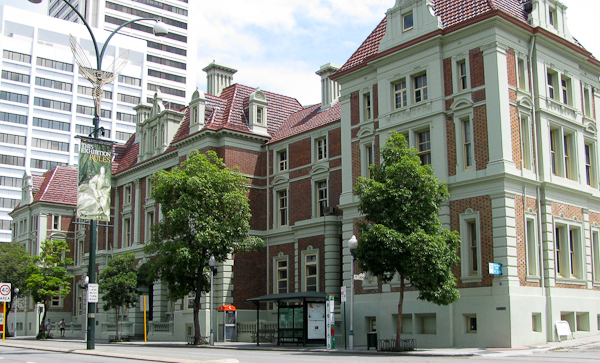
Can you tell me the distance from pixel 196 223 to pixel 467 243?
568 inches

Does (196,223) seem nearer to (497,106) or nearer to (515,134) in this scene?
(497,106)

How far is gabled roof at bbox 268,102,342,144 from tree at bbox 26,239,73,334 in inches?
874

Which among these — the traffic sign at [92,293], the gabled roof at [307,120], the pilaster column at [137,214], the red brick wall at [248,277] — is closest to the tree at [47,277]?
the pilaster column at [137,214]

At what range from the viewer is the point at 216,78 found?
52.7 m

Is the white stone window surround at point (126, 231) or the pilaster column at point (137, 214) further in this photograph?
the white stone window surround at point (126, 231)

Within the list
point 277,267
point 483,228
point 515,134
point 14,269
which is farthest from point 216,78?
point 483,228

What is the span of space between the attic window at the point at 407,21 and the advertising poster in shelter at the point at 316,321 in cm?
1482

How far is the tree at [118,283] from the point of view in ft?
150

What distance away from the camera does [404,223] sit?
86.2 ft

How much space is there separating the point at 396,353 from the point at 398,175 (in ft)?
23.1

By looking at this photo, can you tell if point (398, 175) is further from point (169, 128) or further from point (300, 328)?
point (169, 128)

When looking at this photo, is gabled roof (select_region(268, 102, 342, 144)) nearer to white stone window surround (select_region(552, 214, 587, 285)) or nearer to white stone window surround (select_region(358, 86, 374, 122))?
white stone window surround (select_region(358, 86, 374, 122))

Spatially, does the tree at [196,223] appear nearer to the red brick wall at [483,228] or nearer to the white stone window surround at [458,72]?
the red brick wall at [483,228]

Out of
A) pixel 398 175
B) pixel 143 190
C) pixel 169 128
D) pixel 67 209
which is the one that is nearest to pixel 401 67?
pixel 398 175
